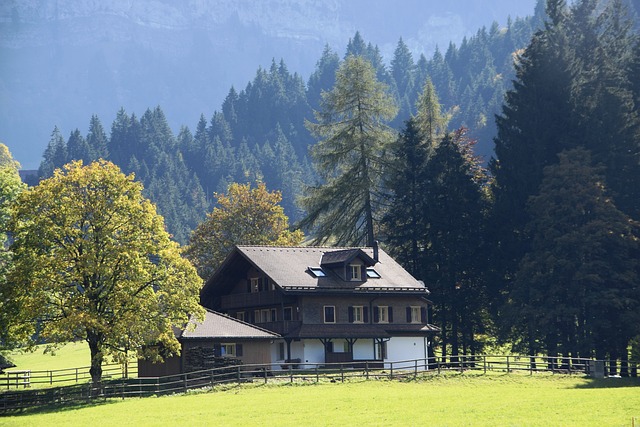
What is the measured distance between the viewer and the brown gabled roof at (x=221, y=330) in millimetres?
64812

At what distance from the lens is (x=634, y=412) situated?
143 ft

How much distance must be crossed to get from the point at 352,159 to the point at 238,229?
499 inches

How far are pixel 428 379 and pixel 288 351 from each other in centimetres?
1305

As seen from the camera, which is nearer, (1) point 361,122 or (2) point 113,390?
(2) point 113,390

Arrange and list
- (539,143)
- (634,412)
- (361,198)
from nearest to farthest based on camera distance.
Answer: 1. (634,412)
2. (539,143)
3. (361,198)

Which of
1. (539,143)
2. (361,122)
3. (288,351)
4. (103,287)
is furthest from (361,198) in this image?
(103,287)

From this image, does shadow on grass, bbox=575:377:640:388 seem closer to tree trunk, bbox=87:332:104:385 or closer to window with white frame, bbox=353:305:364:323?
window with white frame, bbox=353:305:364:323

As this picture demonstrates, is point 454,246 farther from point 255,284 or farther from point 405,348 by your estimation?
point 255,284

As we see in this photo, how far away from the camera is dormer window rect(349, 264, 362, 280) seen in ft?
247

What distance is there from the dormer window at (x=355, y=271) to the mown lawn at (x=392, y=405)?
1427 centimetres

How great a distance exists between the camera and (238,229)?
9612 cm

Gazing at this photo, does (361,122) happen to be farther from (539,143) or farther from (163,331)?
(163,331)

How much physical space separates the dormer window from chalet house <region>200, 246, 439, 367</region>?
0.24 feet

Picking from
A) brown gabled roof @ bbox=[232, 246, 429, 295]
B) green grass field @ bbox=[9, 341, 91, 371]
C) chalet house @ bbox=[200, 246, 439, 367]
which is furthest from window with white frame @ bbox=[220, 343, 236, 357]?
green grass field @ bbox=[9, 341, 91, 371]
